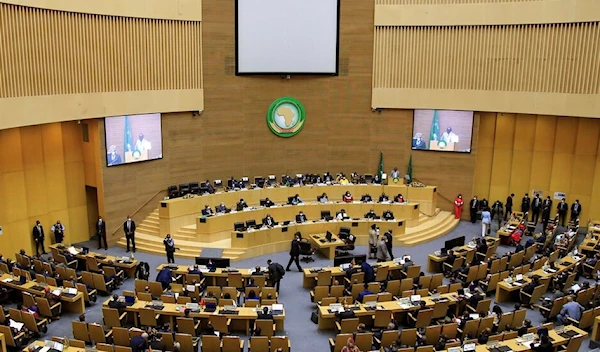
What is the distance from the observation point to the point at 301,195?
949 inches

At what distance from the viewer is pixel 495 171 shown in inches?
997

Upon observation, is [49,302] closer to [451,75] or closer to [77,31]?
[77,31]

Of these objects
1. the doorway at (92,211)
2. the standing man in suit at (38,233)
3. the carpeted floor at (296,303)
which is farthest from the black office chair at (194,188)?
the standing man in suit at (38,233)

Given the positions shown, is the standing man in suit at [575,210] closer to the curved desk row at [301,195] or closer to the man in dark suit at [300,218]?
the curved desk row at [301,195]

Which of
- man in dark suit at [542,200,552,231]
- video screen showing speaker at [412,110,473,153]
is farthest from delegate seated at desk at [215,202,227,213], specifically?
man in dark suit at [542,200,552,231]

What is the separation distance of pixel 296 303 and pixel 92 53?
11606 millimetres

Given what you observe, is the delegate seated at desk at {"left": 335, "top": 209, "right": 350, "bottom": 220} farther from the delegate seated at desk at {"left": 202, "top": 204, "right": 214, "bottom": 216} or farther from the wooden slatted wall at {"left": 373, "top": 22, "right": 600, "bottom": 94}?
the wooden slatted wall at {"left": 373, "top": 22, "right": 600, "bottom": 94}

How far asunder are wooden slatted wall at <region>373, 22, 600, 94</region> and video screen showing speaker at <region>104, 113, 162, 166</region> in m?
10.0

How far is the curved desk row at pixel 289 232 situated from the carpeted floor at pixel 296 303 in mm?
370

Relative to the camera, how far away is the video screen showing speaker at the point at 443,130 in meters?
24.5

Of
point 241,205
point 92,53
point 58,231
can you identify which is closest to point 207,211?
point 241,205

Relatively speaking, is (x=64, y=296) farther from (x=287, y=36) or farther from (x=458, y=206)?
(x=458, y=206)

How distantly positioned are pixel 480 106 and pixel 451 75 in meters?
1.84

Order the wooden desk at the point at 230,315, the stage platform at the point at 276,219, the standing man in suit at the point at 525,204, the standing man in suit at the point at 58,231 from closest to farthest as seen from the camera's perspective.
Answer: the wooden desk at the point at 230,315 < the standing man in suit at the point at 58,231 < the stage platform at the point at 276,219 < the standing man in suit at the point at 525,204
